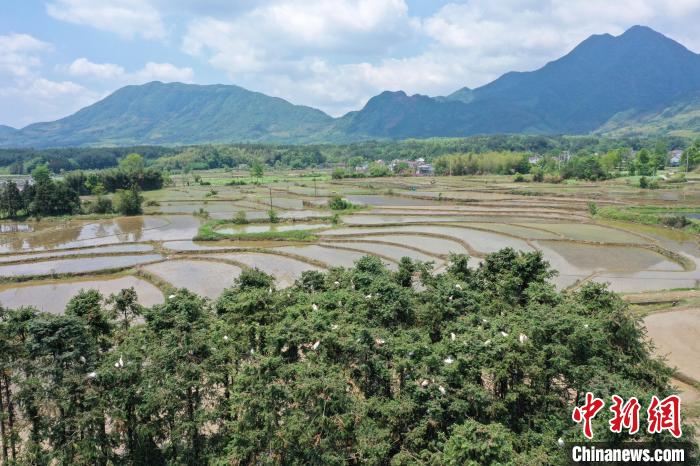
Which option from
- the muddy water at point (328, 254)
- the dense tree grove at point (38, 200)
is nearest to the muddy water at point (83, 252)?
the muddy water at point (328, 254)

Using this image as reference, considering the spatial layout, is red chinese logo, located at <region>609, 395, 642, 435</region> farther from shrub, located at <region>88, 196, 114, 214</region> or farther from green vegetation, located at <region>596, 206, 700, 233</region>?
shrub, located at <region>88, 196, 114, 214</region>

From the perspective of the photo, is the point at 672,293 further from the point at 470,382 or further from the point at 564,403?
the point at 470,382

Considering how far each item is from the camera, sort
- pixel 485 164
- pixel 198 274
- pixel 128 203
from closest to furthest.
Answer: pixel 198 274 < pixel 128 203 < pixel 485 164

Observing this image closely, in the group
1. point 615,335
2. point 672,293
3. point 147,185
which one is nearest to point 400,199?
point 672,293

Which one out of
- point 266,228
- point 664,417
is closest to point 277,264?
point 266,228

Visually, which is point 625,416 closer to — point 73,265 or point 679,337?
point 679,337

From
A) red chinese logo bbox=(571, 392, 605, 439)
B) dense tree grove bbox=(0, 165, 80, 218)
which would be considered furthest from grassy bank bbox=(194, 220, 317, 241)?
red chinese logo bbox=(571, 392, 605, 439)
